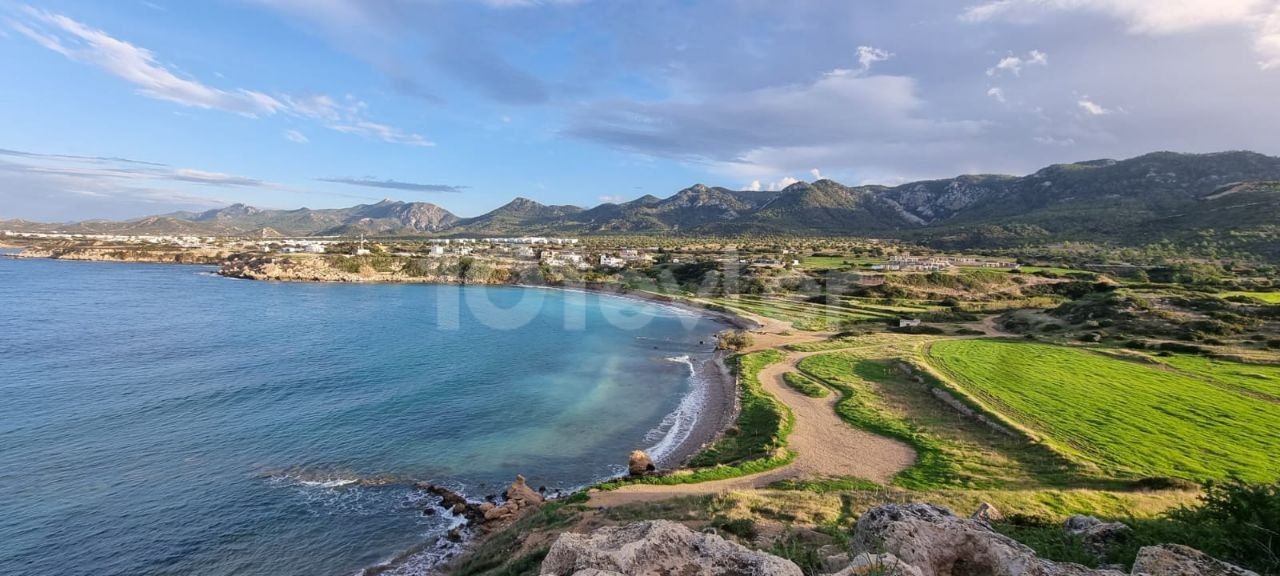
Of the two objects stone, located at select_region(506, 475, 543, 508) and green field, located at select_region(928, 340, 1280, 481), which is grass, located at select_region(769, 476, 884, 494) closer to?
green field, located at select_region(928, 340, 1280, 481)

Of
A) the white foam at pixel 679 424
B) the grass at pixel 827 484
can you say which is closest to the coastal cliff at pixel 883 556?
the grass at pixel 827 484

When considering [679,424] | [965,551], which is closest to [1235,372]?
[679,424]

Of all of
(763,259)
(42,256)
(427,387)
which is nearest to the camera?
(427,387)

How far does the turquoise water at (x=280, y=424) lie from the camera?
62.3 feet

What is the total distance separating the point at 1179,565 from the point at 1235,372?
4030 centimetres

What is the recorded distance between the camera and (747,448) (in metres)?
26.2

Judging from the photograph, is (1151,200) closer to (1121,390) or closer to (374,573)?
(1121,390)

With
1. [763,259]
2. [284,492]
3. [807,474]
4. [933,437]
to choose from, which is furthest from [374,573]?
[763,259]

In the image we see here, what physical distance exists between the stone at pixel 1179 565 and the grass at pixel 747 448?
15.8 m

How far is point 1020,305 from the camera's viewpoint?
220ft

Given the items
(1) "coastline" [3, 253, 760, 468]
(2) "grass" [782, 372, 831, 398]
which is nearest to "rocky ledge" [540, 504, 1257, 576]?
(1) "coastline" [3, 253, 760, 468]

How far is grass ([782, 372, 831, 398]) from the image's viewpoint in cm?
3512

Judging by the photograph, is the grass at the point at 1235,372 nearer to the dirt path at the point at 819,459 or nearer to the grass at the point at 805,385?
the dirt path at the point at 819,459

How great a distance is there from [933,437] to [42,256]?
206m
